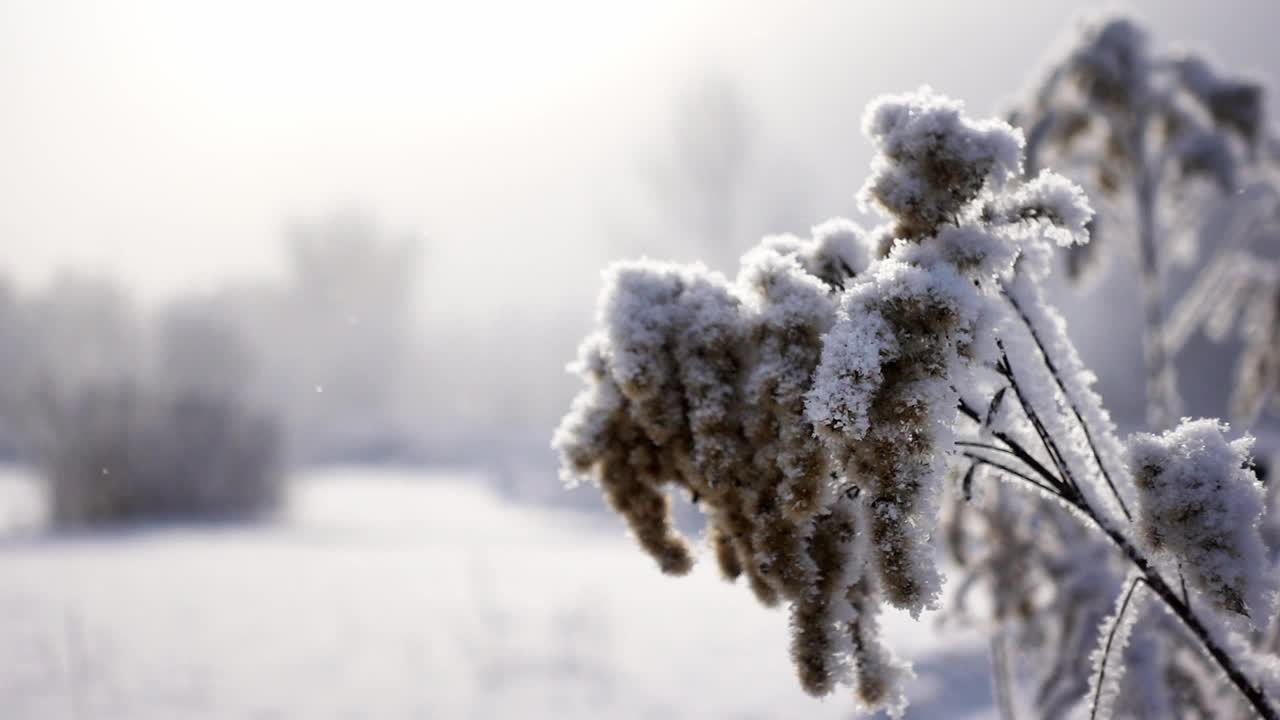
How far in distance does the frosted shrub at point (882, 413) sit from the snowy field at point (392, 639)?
3890 millimetres

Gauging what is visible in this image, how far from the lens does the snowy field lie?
5.50m

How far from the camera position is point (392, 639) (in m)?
7.22

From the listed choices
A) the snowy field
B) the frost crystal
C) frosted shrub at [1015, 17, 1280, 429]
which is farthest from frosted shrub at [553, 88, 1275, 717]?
the snowy field

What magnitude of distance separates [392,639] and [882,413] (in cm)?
671

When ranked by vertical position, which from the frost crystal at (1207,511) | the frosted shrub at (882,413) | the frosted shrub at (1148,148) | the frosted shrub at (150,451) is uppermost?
the frosted shrub at (150,451)

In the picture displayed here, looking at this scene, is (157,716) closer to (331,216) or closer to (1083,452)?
(1083,452)

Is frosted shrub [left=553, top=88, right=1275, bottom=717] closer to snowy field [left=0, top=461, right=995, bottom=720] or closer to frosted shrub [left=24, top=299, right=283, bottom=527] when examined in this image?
snowy field [left=0, top=461, right=995, bottom=720]

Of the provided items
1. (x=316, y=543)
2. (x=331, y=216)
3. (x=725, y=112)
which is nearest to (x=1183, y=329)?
(x=316, y=543)

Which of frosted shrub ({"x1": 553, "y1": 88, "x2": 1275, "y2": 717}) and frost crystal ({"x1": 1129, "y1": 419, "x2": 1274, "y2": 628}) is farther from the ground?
frosted shrub ({"x1": 553, "y1": 88, "x2": 1275, "y2": 717})

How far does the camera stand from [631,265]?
1.57 metres

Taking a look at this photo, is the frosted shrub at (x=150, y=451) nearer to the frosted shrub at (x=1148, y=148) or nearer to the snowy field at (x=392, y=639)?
the snowy field at (x=392, y=639)

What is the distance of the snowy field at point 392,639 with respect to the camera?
5496mm

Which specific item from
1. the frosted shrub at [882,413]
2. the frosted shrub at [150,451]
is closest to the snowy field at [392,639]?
the frosted shrub at [150,451]

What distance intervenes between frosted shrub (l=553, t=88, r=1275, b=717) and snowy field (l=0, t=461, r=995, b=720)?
389 cm
